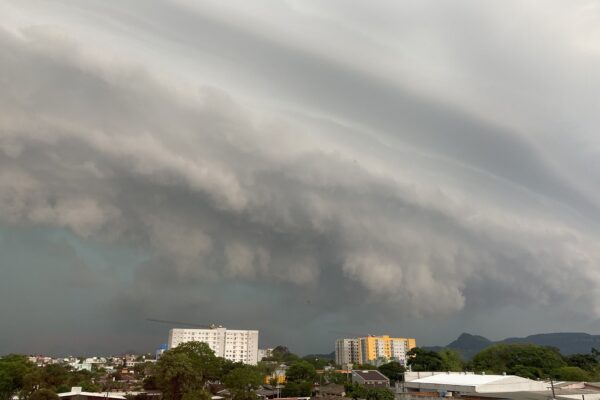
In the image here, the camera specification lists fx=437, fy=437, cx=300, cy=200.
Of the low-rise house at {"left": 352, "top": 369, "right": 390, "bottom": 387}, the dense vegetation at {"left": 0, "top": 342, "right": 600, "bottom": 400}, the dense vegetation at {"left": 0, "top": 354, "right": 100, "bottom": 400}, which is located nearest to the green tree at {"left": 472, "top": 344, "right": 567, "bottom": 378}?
the dense vegetation at {"left": 0, "top": 342, "right": 600, "bottom": 400}

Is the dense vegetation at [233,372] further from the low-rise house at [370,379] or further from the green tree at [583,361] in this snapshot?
the low-rise house at [370,379]

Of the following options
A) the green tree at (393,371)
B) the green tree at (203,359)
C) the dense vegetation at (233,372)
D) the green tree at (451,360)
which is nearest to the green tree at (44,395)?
the dense vegetation at (233,372)

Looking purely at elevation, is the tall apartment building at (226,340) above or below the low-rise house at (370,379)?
above

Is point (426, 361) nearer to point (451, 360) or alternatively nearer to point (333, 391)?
point (451, 360)

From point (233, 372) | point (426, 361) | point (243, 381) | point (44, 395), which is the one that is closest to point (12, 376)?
point (44, 395)

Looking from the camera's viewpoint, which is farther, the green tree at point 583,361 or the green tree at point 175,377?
the green tree at point 583,361

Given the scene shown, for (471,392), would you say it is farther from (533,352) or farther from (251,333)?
(251,333)
